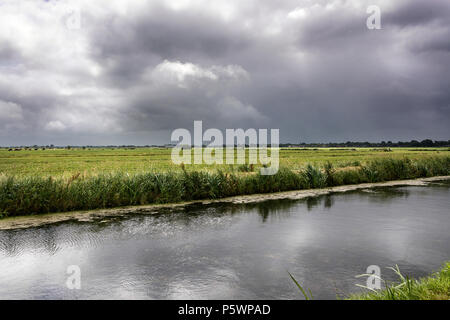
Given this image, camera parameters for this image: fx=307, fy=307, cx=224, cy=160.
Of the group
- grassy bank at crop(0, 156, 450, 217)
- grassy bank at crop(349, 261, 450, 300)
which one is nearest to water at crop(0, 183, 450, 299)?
grassy bank at crop(349, 261, 450, 300)

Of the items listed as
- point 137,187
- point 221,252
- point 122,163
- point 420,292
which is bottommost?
point 221,252

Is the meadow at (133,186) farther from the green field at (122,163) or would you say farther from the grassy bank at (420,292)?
the grassy bank at (420,292)

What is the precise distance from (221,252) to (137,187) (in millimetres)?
7751

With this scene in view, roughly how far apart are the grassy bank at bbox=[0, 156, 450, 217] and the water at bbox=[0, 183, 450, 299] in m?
2.32

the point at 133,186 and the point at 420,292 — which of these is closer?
the point at 420,292

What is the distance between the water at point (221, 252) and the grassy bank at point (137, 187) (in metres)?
2.32

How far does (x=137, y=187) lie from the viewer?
47.6ft

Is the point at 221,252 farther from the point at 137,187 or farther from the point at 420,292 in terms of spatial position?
the point at 137,187

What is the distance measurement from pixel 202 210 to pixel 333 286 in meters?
7.96

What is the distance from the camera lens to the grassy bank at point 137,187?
12305mm

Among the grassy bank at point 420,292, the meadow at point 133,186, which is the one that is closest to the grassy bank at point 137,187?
the meadow at point 133,186

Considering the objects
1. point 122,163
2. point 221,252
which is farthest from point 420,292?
point 122,163
